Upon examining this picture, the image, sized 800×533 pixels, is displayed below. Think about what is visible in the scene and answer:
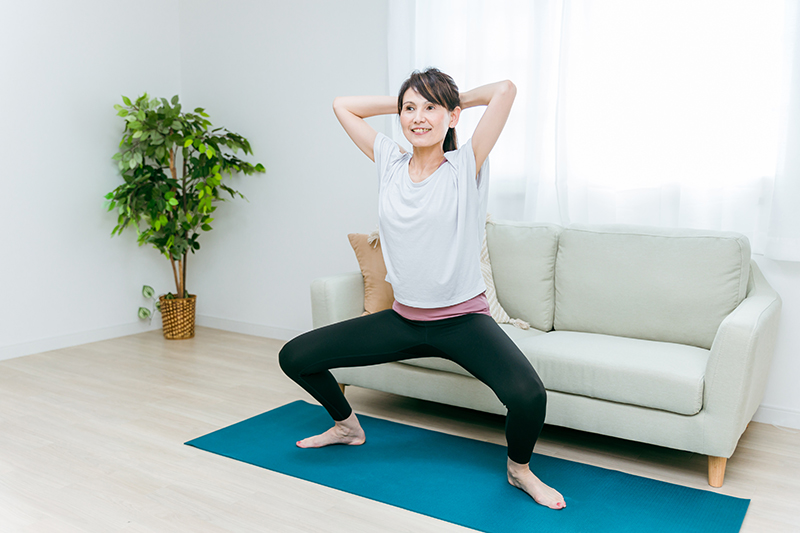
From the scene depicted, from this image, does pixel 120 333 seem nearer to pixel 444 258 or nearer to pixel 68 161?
pixel 68 161

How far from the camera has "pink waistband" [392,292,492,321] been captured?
2.10 m

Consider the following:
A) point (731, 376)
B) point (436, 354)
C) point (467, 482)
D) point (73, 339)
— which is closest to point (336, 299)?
point (436, 354)

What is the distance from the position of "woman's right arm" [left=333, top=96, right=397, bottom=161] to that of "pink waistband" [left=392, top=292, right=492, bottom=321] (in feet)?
1.78

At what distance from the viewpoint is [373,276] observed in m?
2.87

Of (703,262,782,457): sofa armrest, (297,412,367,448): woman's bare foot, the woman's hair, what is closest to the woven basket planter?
(297,412,367,448): woman's bare foot

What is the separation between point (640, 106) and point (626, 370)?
1.24 meters

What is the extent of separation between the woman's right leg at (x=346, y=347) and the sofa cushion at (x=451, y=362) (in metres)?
0.34

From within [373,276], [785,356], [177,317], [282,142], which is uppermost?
[282,142]

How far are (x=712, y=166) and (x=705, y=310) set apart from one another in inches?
25.0

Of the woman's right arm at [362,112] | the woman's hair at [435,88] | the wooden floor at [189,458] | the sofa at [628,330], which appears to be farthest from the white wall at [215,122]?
the woman's hair at [435,88]

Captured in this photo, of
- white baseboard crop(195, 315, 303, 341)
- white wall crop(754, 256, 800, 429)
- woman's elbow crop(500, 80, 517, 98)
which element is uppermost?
woman's elbow crop(500, 80, 517, 98)

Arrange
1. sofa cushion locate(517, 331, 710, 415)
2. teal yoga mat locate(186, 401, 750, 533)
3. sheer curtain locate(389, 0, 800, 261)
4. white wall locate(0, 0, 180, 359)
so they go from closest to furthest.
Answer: teal yoga mat locate(186, 401, 750, 533), sofa cushion locate(517, 331, 710, 415), sheer curtain locate(389, 0, 800, 261), white wall locate(0, 0, 180, 359)

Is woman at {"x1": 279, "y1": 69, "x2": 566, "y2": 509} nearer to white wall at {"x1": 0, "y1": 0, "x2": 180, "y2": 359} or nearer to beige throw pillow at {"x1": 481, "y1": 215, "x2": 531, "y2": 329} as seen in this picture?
beige throw pillow at {"x1": 481, "y1": 215, "x2": 531, "y2": 329}

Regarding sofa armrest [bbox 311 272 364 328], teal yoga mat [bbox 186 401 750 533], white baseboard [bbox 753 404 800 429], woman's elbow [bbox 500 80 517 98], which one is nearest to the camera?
teal yoga mat [bbox 186 401 750 533]
